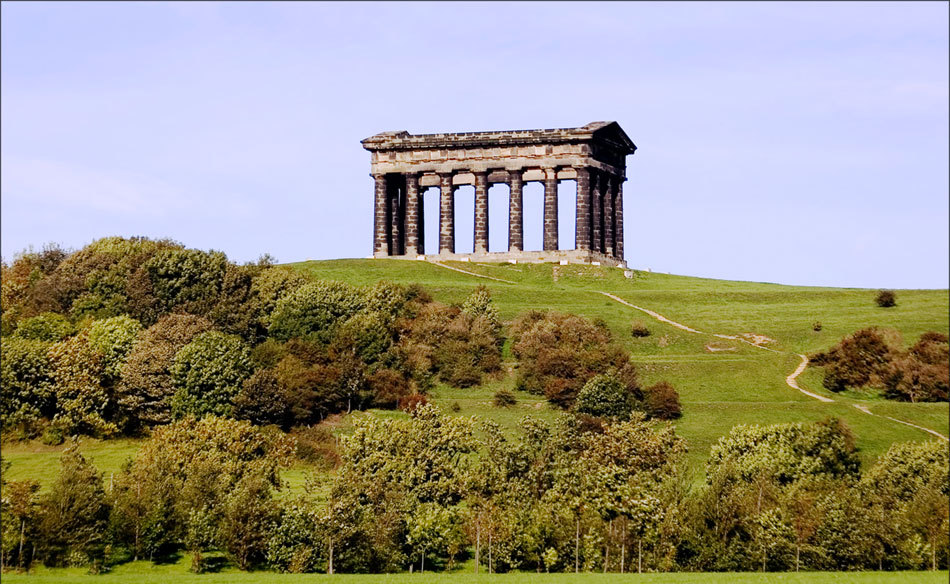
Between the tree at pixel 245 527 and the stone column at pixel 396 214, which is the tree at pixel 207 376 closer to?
the tree at pixel 245 527

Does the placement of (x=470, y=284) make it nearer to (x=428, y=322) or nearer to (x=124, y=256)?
(x=428, y=322)

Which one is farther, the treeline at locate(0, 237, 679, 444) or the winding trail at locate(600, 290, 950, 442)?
the treeline at locate(0, 237, 679, 444)

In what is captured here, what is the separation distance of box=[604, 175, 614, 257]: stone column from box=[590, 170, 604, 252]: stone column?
0.86 m

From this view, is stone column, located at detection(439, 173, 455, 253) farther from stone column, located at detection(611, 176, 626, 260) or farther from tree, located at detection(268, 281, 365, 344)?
tree, located at detection(268, 281, 365, 344)

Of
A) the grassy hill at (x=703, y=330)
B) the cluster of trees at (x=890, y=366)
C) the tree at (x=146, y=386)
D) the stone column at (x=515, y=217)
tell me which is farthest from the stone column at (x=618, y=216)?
the tree at (x=146, y=386)

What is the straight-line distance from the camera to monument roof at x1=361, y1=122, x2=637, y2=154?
121438 millimetres

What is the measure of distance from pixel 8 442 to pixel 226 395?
40.6 ft

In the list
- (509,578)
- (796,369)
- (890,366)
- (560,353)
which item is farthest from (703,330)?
(509,578)

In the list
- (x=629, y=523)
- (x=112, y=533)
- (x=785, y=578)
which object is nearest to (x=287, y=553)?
(x=112, y=533)

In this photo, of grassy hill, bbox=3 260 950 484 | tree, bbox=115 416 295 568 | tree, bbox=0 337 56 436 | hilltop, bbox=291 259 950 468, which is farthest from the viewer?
tree, bbox=0 337 56 436

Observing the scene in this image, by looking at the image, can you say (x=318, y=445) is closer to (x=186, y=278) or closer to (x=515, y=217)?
(x=186, y=278)

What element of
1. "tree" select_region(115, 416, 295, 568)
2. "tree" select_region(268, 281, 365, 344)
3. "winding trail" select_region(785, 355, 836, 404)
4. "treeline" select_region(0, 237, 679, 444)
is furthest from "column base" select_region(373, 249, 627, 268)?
"tree" select_region(115, 416, 295, 568)

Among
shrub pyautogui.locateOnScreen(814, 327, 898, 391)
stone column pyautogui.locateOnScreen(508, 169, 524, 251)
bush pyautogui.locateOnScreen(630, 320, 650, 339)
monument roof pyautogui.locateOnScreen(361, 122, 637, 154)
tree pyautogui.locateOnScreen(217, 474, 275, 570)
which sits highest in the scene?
monument roof pyautogui.locateOnScreen(361, 122, 637, 154)

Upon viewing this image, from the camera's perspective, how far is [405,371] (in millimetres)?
97688
